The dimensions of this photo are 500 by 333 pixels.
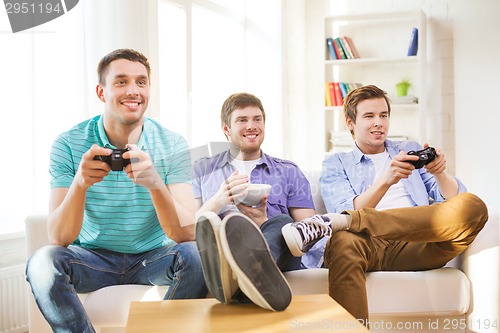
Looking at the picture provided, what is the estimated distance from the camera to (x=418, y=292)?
76.7 inches

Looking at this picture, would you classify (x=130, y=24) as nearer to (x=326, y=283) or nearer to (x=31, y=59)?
(x=31, y=59)

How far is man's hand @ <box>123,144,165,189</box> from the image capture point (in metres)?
1.71

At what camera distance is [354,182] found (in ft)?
7.54

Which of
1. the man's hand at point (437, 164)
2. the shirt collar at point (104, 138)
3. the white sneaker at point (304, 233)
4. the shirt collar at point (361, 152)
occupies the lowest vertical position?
the white sneaker at point (304, 233)

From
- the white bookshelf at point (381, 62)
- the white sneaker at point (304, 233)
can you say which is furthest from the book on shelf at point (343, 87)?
the white sneaker at point (304, 233)

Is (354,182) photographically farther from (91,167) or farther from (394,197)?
(91,167)

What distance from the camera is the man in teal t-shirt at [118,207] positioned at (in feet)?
5.53

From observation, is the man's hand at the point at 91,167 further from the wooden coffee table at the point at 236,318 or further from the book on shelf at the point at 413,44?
the book on shelf at the point at 413,44

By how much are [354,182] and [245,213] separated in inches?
18.0

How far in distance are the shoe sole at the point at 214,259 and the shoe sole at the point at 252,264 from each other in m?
0.03

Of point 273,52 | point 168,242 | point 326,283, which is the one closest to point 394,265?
point 326,283

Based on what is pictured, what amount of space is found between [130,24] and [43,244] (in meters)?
1.27

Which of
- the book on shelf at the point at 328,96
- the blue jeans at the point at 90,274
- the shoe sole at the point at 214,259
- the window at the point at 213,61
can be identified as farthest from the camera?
the book on shelf at the point at 328,96

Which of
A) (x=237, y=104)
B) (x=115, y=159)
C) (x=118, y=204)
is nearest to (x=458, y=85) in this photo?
(x=237, y=104)
